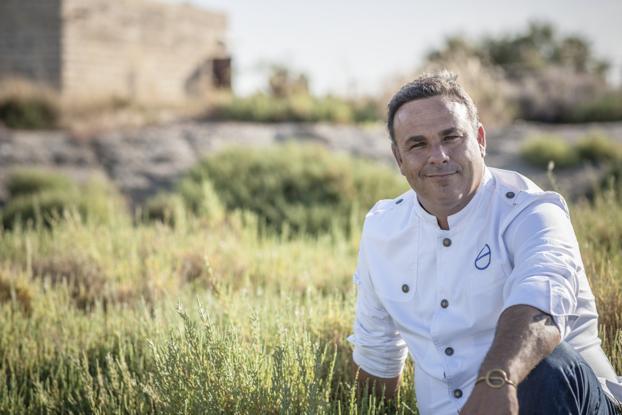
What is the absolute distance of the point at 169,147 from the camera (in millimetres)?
11164

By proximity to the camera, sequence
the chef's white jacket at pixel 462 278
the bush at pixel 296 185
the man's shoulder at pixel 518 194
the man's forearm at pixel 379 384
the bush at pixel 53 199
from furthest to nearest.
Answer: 1. the bush at pixel 296 185
2. the bush at pixel 53 199
3. the man's forearm at pixel 379 384
4. the man's shoulder at pixel 518 194
5. the chef's white jacket at pixel 462 278

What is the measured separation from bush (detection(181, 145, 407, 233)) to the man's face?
16.6 feet

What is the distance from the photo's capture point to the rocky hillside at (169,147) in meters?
10.2

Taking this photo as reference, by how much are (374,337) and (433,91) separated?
101 cm

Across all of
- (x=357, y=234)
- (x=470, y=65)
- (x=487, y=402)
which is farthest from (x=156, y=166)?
(x=487, y=402)

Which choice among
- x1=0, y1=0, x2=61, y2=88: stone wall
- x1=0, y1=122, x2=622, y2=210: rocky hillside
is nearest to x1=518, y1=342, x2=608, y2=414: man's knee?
x1=0, y1=122, x2=622, y2=210: rocky hillside

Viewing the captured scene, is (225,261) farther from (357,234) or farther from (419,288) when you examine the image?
(419,288)

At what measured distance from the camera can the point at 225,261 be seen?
211 inches

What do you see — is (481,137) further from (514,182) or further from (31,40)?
(31,40)

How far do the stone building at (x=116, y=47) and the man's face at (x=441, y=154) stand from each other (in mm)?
13710

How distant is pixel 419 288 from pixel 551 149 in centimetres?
840

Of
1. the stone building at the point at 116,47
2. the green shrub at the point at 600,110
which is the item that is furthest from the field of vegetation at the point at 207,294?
the green shrub at the point at 600,110

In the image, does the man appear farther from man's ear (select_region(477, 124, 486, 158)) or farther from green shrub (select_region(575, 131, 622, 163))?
green shrub (select_region(575, 131, 622, 163))

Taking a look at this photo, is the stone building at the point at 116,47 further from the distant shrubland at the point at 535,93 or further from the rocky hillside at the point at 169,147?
the distant shrubland at the point at 535,93
